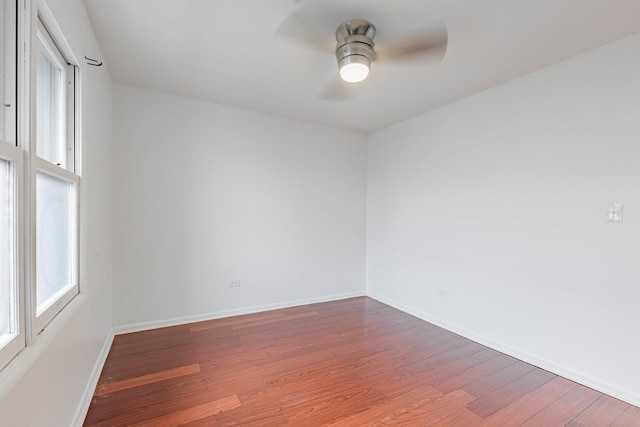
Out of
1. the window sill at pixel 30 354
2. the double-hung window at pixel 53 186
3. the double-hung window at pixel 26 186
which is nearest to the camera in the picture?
the window sill at pixel 30 354

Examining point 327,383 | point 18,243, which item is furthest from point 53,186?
point 327,383

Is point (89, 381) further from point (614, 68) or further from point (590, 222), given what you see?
point (614, 68)

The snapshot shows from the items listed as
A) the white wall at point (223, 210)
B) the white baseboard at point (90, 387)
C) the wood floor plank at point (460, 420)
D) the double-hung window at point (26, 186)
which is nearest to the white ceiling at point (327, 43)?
the white wall at point (223, 210)

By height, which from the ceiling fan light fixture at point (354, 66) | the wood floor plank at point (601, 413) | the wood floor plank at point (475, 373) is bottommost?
the wood floor plank at point (601, 413)

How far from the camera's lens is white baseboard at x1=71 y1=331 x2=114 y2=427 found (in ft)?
5.46

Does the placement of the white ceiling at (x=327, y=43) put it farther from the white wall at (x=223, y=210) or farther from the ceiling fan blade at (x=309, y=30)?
the white wall at (x=223, y=210)

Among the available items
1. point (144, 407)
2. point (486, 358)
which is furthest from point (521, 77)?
point (144, 407)

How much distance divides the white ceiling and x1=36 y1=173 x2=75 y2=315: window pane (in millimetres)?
1252

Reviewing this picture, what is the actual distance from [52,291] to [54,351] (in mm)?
306

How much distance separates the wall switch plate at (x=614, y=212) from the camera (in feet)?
6.81

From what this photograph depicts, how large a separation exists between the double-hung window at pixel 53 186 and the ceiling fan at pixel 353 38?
Answer: 1360 millimetres

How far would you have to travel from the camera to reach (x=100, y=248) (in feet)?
7.83

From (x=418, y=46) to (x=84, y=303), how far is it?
2.84m

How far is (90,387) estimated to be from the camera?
194 centimetres
